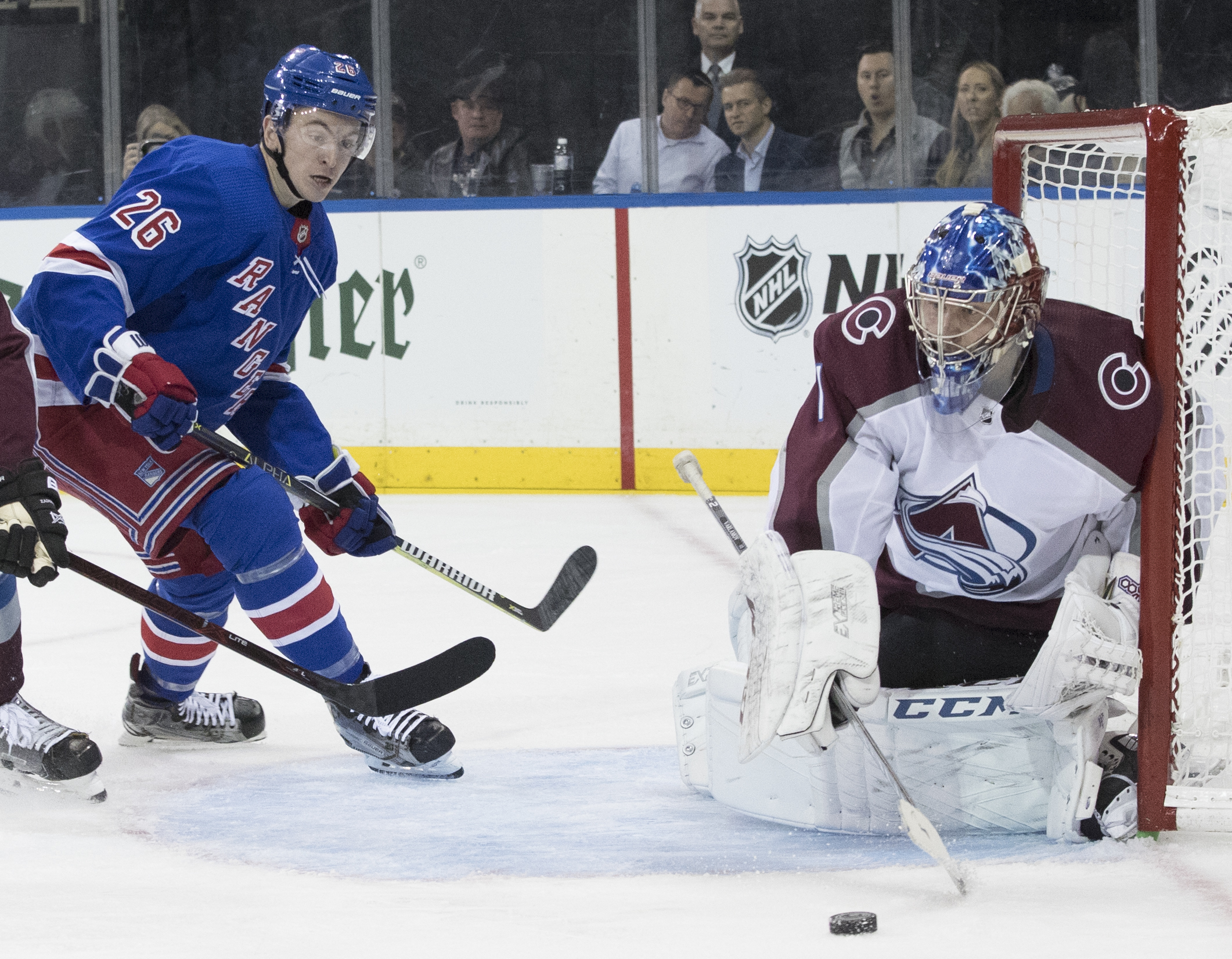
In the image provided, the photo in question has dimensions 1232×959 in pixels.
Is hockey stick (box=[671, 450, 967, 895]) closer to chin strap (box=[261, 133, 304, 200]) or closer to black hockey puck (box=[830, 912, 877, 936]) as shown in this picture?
black hockey puck (box=[830, 912, 877, 936])

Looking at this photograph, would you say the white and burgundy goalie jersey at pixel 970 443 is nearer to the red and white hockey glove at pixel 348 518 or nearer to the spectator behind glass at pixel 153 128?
the red and white hockey glove at pixel 348 518

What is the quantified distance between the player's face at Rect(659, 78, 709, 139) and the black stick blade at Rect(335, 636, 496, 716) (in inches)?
124

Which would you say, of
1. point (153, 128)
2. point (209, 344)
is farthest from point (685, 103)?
point (209, 344)

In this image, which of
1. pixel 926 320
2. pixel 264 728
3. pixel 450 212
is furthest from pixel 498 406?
pixel 926 320

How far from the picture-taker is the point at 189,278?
2.38 m

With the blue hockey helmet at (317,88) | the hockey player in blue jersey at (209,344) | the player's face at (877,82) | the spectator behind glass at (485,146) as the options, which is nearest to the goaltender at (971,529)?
the hockey player in blue jersey at (209,344)

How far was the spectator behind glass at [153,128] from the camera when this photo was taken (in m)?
5.47

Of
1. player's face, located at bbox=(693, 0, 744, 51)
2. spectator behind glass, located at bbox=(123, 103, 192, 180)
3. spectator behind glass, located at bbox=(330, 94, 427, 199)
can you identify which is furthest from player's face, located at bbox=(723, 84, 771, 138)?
spectator behind glass, located at bbox=(123, 103, 192, 180)

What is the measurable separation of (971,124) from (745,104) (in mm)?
701

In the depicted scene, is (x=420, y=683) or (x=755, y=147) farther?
(x=755, y=147)

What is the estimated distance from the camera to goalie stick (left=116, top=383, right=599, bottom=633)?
2.39 meters

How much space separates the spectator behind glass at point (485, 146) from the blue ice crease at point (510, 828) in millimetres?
3165

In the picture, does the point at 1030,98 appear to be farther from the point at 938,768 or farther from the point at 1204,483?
the point at 938,768

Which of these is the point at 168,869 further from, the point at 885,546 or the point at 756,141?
the point at 756,141
